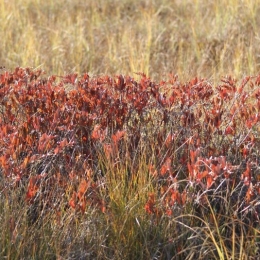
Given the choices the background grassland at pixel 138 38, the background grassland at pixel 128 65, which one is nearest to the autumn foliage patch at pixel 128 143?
the background grassland at pixel 128 65

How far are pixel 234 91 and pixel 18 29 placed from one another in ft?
12.2

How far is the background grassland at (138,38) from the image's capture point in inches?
243

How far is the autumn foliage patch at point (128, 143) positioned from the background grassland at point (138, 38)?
1.82m

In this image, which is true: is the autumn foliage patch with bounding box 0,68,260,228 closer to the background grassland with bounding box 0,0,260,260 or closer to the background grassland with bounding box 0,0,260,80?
the background grassland with bounding box 0,0,260,260

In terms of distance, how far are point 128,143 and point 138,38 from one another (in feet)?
11.4

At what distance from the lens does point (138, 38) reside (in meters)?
6.86

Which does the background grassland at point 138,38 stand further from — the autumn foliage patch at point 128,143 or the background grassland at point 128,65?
the autumn foliage patch at point 128,143

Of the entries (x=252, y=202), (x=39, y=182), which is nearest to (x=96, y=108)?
(x=39, y=182)


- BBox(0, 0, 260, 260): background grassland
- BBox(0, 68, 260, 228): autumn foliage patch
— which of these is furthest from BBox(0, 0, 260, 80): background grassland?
BBox(0, 68, 260, 228): autumn foliage patch

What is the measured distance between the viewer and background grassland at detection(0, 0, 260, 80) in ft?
20.3

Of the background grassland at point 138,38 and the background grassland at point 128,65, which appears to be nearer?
the background grassland at point 128,65

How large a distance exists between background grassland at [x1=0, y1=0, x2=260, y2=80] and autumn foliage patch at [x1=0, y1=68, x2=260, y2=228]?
5.98ft

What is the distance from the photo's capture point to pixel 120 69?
20.2 ft

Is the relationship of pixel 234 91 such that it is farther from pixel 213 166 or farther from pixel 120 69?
pixel 120 69
